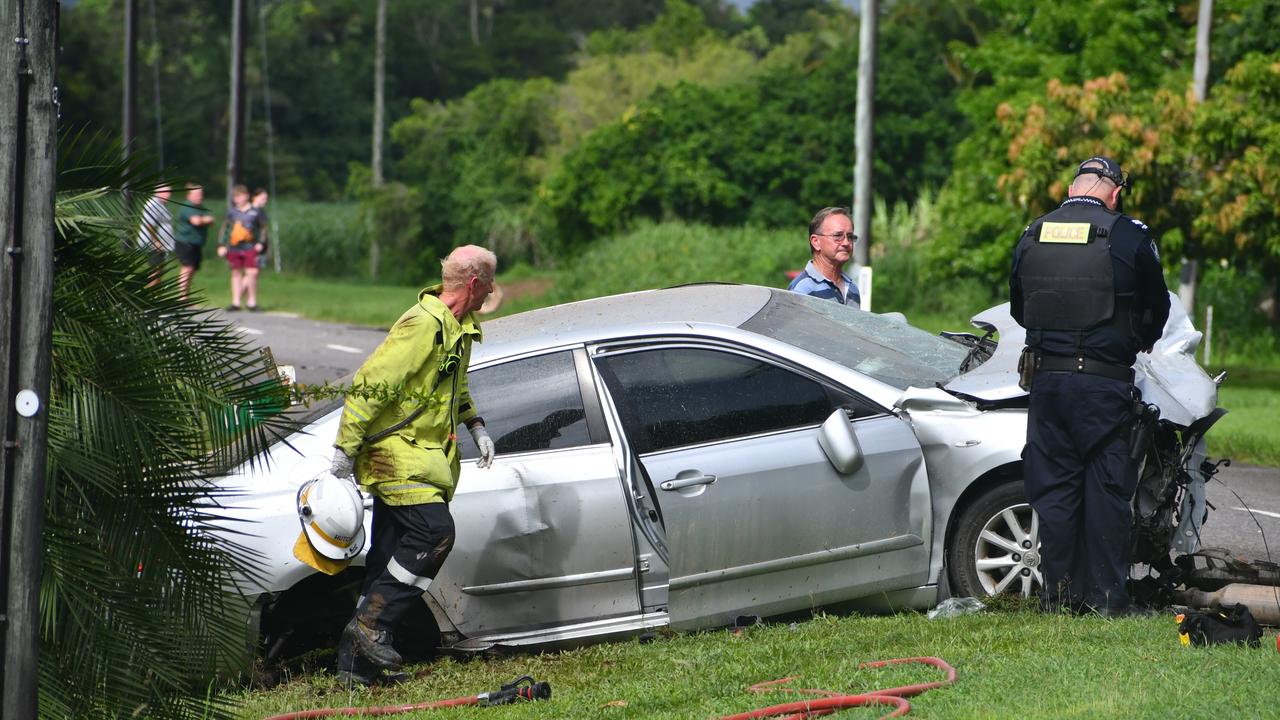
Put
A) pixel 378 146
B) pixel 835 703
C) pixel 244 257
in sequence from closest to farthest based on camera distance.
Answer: pixel 835 703 < pixel 244 257 < pixel 378 146

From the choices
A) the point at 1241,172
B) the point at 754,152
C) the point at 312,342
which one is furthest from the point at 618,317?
the point at 754,152

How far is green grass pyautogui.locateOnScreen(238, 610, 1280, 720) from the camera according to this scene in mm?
4625

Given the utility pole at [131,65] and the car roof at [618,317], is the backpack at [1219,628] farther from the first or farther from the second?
the utility pole at [131,65]

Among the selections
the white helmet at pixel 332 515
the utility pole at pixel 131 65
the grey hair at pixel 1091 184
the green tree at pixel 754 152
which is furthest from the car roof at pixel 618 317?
the green tree at pixel 754 152

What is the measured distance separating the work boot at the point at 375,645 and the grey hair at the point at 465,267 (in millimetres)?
1324

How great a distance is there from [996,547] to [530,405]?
78.3 inches

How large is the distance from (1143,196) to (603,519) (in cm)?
1283

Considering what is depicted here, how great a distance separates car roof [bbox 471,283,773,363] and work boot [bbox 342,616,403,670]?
48.0 inches

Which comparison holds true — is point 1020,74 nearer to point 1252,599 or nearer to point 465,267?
point 1252,599

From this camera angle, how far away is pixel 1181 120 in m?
17.4

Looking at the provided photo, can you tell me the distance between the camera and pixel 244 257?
70.7ft

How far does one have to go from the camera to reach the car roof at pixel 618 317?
21.2 feet

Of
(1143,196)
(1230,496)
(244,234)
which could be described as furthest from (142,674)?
(244,234)

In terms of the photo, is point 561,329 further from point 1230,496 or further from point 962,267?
point 962,267
